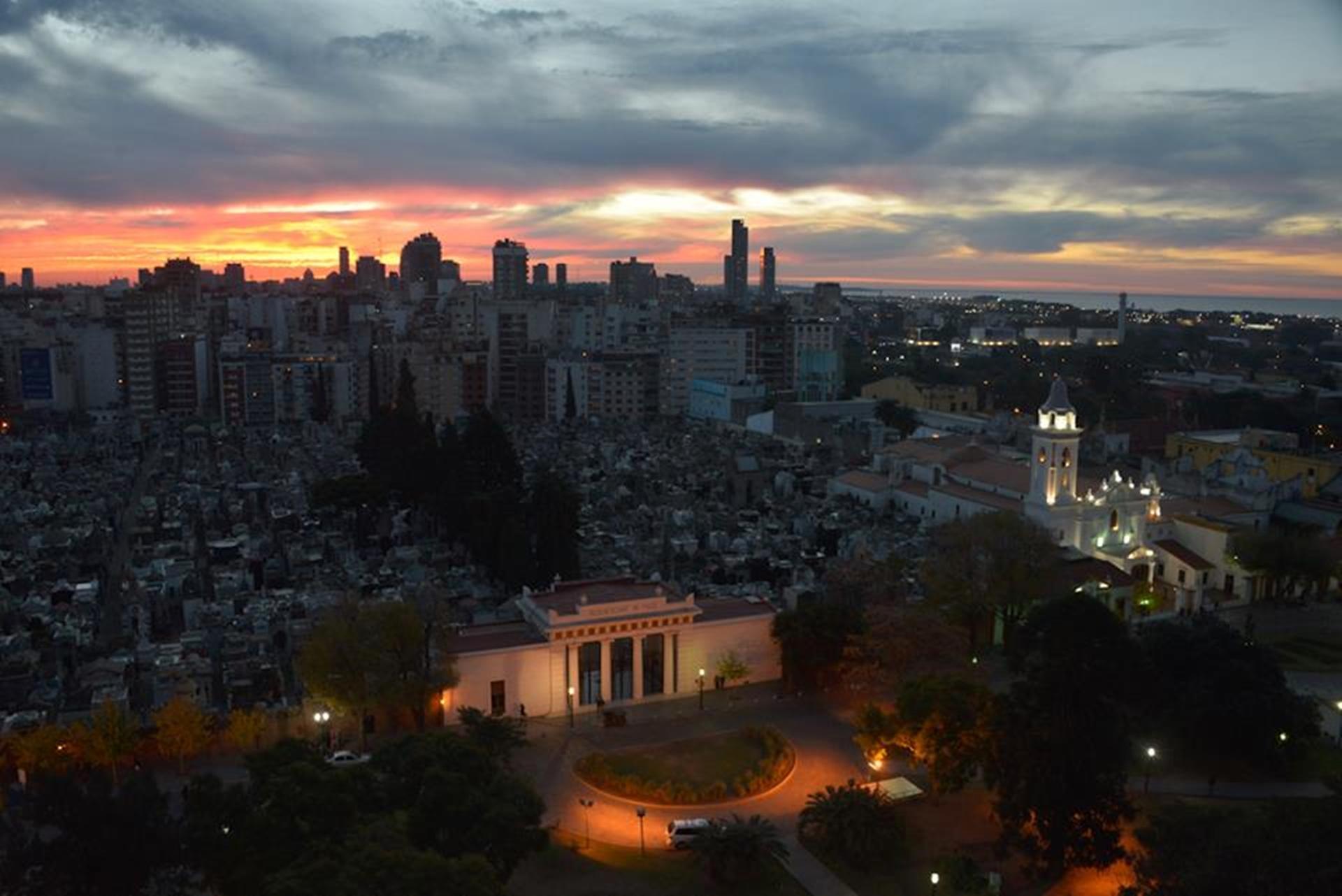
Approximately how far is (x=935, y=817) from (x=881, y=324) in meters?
151

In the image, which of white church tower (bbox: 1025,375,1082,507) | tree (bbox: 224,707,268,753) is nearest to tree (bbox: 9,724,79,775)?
tree (bbox: 224,707,268,753)

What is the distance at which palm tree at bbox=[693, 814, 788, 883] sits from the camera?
15.3m

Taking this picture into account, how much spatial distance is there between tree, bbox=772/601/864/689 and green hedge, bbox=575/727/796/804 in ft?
10.1

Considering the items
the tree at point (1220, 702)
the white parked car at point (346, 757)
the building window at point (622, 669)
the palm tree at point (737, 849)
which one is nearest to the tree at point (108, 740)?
the white parked car at point (346, 757)

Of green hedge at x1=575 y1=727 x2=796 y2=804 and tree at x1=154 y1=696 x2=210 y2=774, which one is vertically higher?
tree at x1=154 y1=696 x2=210 y2=774

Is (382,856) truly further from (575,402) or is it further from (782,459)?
(575,402)

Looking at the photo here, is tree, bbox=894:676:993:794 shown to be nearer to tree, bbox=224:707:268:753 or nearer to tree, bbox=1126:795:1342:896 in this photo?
tree, bbox=1126:795:1342:896

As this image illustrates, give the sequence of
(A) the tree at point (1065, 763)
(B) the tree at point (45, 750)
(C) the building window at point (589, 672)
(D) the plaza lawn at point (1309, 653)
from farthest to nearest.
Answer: (D) the plaza lawn at point (1309, 653) < (C) the building window at point (589, 672) < (B) the tree at point (45, 750) < (A) the tree at point (1065, 763)

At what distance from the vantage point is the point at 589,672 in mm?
21906

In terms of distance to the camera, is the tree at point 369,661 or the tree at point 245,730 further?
the tree at point 369,661

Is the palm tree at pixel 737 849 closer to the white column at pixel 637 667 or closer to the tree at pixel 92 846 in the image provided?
the white column at pixel 637 667

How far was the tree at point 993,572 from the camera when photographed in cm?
2448

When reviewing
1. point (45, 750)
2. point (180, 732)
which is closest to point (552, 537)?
point (180, 732)

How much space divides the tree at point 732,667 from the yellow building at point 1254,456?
74.6ft
